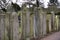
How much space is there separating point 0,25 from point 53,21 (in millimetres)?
2068

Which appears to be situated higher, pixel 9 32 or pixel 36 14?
pixel 36 14

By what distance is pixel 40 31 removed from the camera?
4.65 m

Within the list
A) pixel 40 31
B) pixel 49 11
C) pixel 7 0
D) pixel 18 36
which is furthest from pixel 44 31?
pixel 7 0

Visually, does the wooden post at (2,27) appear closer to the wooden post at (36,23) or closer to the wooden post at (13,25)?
the wooden post at (13,25)

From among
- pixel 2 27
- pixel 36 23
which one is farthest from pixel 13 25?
pixel 36 23

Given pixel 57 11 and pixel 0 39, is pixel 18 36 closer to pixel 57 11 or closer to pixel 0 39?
pixel 0 39

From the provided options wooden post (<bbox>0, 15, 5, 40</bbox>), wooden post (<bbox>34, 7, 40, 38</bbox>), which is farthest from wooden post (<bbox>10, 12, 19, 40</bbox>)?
wooden post (<bbox>34, 7, 40, 38</bbox>)

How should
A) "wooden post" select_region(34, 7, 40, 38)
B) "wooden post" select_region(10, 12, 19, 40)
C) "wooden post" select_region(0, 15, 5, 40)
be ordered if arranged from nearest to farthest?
"wooden post" select_region(0, 15, 5, 40) < "wooden post" select_region(10, 12, 19, 40) < "wooden post" select_region(34, 7, 40, 38)

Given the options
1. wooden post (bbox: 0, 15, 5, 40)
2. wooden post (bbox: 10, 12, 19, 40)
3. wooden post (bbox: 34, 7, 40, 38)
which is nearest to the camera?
wooden post (bbox: 0, 15, 5, 40)

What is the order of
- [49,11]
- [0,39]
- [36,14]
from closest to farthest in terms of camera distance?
[0,39] < [36,14] < [49,11]

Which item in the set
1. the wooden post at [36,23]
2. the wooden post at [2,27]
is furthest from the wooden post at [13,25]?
the wooden post at [36,23]

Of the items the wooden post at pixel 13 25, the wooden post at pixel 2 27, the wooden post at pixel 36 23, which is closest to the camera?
the wooden post at pixel 2 27

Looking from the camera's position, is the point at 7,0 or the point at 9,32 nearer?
the point at 9,32

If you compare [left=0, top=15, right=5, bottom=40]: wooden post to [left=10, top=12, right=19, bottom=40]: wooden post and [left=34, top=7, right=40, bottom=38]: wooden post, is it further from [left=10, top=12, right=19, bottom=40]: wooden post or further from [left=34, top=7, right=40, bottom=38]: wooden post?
[left=34, top=7, right=40, bottom=38]: wooden post
